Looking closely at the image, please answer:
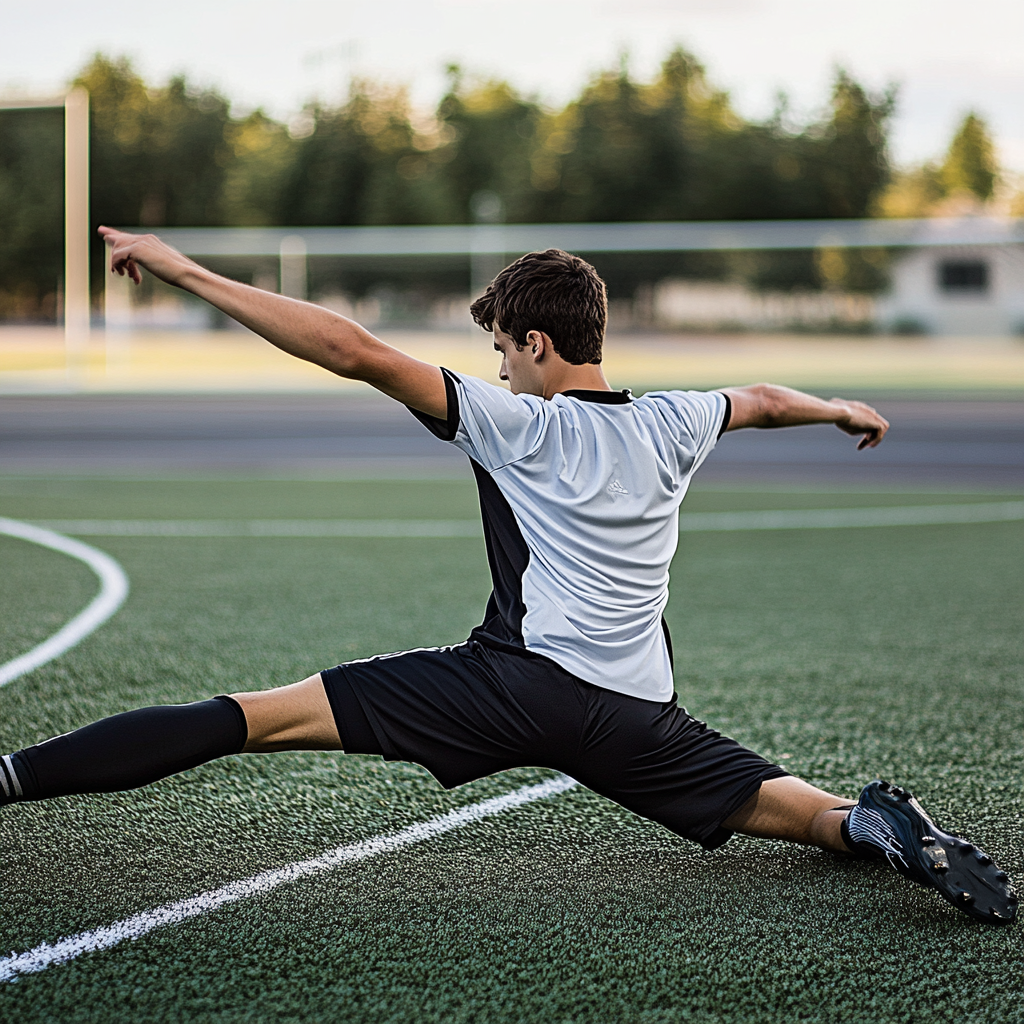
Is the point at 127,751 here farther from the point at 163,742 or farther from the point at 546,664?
the point at 546,664

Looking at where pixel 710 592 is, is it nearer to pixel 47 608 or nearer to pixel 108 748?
pixel 47 608

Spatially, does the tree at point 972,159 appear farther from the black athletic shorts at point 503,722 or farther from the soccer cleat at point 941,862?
the black athletic shorts at point 503,722

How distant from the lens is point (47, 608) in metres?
6.45

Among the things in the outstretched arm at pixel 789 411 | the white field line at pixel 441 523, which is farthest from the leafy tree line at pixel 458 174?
the outstretched arm at pixel 789 411

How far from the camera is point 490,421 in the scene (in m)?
2.78

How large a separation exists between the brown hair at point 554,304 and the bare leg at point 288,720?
3.06ft

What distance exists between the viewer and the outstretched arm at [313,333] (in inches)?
103

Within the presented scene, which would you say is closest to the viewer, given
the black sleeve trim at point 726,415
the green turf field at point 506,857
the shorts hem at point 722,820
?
the green turf field at point 506,857

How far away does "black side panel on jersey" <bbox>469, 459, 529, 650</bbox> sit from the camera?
2926mm

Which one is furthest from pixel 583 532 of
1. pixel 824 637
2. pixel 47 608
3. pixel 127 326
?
pixel 127 326

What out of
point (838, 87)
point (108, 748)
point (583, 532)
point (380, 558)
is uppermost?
point (838, 87)

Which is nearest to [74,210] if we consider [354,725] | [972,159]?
[354,725]

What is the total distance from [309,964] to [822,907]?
3.90 feet

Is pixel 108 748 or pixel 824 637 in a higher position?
pixel 108 748
